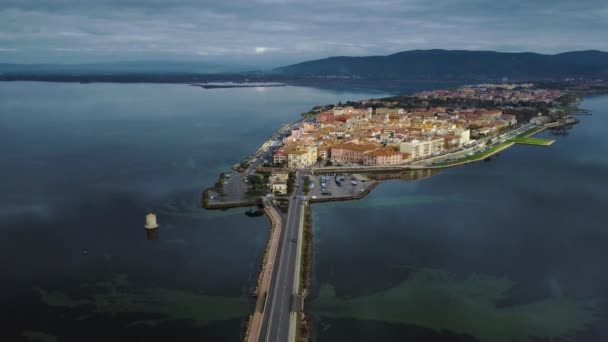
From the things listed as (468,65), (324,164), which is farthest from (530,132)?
(468,65)

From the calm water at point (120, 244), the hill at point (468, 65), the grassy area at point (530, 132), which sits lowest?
the calm water at point (120, 244)

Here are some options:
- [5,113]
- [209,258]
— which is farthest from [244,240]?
[5,113]

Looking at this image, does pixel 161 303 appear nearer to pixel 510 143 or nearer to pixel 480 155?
pixel 480 155

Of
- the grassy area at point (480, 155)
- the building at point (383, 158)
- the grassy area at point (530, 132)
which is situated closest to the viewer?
the building at point (383, 158)

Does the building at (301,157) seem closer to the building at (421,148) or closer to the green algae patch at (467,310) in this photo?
the building at (421,148)

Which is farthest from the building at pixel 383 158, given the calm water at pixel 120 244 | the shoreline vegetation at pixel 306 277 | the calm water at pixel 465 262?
the shoreline vegetation at pixel 306 277

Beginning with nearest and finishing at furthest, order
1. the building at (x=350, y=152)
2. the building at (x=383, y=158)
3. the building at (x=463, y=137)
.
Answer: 1. the building at (x=383, y=158)
2. the building at (x=350, y=152)
3. the building at (x=463, y=137)
